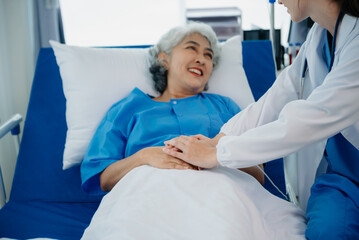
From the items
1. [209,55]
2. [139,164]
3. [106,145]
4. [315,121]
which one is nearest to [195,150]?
[139,164]

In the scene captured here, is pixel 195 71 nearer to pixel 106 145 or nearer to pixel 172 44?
pixel 172 44

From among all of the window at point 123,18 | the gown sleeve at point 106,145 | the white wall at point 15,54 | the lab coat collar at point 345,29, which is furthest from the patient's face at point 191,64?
the window at point 123,18

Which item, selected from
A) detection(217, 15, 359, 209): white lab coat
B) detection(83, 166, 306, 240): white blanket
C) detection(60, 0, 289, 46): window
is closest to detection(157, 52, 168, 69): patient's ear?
detection(83, 166, 306, 240): white blanket

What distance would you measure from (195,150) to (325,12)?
0.60m

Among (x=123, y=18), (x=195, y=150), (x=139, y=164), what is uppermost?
(x=123, y=18)

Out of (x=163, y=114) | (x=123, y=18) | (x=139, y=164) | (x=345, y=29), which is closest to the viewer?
(x=345, y=29)

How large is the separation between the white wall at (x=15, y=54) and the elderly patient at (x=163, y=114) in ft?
3.10

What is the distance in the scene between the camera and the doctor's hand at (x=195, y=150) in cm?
119

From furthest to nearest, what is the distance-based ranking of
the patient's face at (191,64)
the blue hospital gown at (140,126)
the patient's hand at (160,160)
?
1. the patient's face at (191,64)
2. the blue hospital gown at (140,126)
3. the patient's hand at (160,160)

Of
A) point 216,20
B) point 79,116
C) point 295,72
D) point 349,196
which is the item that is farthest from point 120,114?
point 216,20

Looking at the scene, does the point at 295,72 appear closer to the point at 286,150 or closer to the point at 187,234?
the point at 286,150

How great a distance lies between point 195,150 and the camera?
124 centimetres

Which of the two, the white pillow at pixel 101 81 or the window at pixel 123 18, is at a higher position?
the window at pixel 123 18

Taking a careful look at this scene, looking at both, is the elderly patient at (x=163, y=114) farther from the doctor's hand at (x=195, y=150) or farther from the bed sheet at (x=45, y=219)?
the bed sheet at (x=45, y=219)
